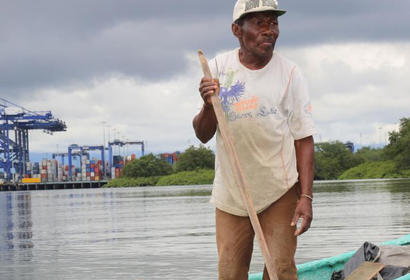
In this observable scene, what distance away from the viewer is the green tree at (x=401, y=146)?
104 m

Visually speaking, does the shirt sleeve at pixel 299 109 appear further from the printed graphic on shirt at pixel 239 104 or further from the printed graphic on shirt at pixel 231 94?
the printed graphic on shirt at pixel 231 94

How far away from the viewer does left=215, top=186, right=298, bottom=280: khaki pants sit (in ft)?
16.3

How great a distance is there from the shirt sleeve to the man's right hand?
58cm

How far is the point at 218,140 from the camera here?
4996 mm

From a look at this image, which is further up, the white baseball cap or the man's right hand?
the white baseball cap

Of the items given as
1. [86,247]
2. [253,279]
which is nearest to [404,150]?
[86,247]

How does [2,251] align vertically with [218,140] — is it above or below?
below

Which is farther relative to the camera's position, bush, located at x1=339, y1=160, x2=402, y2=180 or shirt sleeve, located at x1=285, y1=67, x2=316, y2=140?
bush, located at x1=339, y1=160, x2=402, y2=180

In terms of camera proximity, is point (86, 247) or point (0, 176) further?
point (0, 176)

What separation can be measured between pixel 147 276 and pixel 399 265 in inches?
276

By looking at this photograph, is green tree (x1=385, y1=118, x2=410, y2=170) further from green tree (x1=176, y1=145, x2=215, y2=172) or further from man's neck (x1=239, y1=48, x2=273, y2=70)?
man's neck (x1=239, y1=48, x2=273, y2=70)

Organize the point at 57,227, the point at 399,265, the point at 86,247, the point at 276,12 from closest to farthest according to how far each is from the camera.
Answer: the point at 276,12 < the point at 399,265 < the point at 86,247 < the point at 57,227

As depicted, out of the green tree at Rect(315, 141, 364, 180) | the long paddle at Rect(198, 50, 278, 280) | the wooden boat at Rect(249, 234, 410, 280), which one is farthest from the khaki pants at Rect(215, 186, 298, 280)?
the green tree at Rect(315, 141, 364, 180)

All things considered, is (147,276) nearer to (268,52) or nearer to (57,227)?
(268,52)
